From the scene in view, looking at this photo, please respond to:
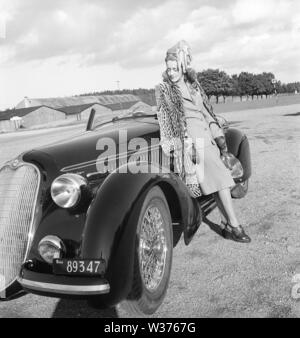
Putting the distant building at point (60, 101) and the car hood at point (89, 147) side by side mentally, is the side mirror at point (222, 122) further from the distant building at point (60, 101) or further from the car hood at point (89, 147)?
the distant building at point (60, 101)

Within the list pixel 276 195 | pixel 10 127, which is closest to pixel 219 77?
pixel 10 127

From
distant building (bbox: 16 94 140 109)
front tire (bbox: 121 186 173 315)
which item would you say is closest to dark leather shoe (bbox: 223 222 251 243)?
front tire (bbox: 121 186 173 315)

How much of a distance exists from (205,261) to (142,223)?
113cm

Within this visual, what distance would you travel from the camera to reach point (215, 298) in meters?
2.96

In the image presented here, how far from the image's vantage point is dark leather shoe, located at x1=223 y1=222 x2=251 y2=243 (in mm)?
3949

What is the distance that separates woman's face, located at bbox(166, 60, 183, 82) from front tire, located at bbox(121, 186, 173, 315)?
1.15 m

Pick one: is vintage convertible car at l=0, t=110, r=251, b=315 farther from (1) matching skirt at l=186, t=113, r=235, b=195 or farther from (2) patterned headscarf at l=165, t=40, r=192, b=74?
(2) patterned headscarf at l=165, t=40, r=192, b=74

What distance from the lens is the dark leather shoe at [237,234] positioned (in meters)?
3.95

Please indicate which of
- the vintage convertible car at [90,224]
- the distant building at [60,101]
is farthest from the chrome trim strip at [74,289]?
the distant building at [60,101]

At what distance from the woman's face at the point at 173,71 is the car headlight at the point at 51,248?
6.16 ft

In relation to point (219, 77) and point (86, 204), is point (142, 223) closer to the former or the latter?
point (86, 204)

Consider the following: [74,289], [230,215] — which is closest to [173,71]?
[230,215]
